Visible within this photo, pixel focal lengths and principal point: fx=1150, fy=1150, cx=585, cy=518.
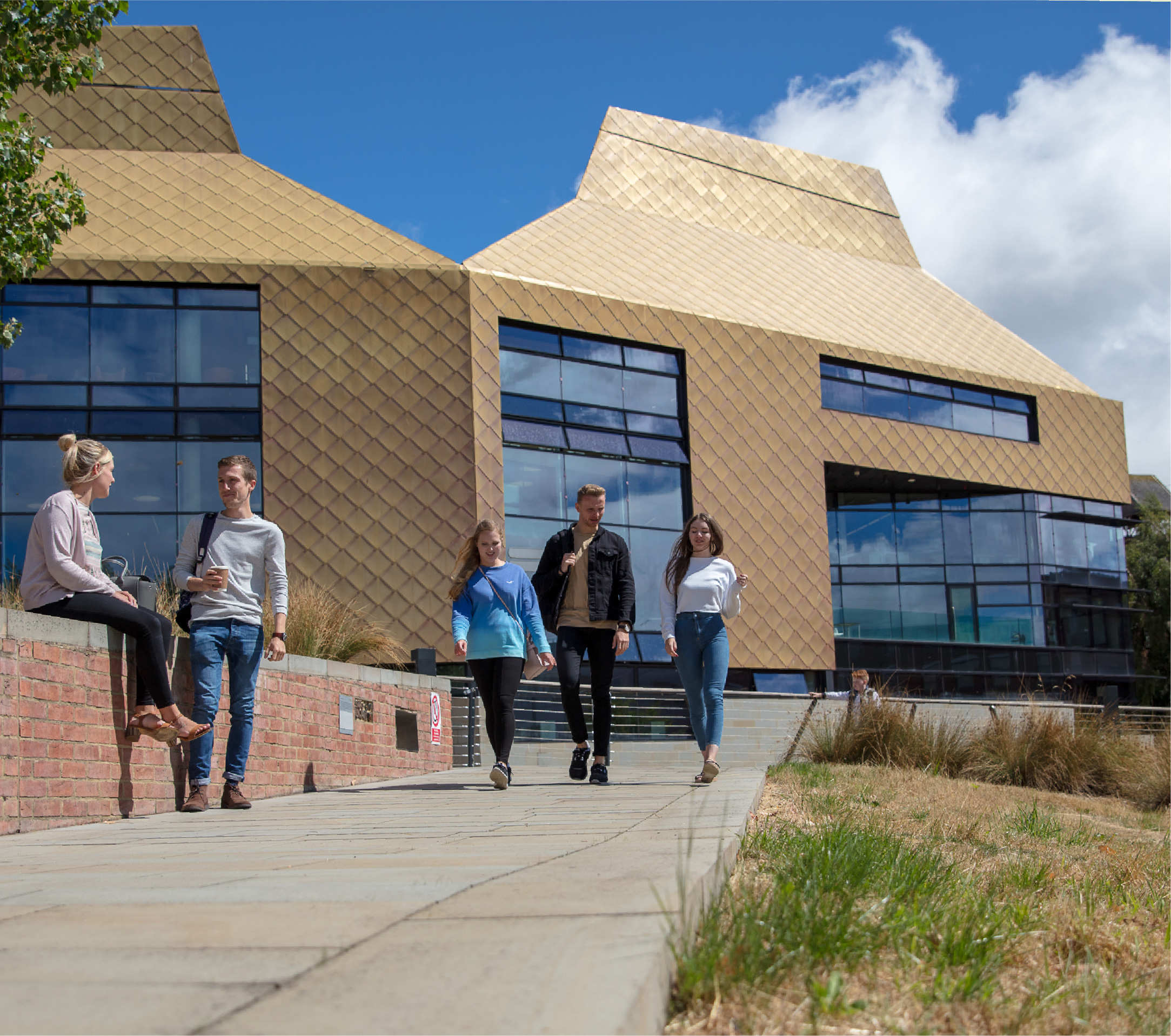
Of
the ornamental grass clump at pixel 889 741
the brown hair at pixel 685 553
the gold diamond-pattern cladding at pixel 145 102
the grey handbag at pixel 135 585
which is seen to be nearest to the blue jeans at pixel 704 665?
the brown hair at pixel 685 553

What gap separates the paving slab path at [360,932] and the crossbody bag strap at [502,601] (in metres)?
3.39

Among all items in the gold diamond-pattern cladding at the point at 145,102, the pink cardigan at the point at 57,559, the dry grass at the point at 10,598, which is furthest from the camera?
the gold diamond-pattern cladding at the point at 145,102

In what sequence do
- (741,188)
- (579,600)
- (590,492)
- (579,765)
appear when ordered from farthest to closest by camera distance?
(741,188) → (579,765) → (590,492) → (579,600)

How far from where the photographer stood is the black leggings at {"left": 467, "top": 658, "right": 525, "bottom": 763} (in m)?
7.23

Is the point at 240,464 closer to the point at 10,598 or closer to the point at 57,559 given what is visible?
the point at 57,559

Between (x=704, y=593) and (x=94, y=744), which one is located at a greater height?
(x=704, y=593)

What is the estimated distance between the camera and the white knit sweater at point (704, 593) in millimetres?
7203

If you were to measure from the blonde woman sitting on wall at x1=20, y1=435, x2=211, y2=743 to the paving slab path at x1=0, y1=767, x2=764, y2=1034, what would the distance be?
1.92 metres

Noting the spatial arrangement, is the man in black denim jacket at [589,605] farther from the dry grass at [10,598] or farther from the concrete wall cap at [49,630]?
the dry grass at [10,598]

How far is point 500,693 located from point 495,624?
436 millimetres

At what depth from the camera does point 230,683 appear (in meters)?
6.67

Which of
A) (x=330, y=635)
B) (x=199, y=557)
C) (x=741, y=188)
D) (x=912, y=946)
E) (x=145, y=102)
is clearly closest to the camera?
(x=912, y=946)

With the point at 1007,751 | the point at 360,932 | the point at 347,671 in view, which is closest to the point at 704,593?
the point at 347,671

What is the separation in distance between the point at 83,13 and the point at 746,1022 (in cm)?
1228
